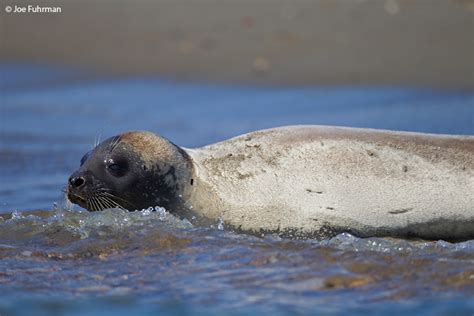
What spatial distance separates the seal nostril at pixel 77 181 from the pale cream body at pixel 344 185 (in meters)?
0.56

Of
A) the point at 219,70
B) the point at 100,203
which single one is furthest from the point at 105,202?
the point at 219,70

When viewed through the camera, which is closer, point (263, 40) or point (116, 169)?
point (116, 169)

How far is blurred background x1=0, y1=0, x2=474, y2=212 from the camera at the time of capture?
9.72 metres

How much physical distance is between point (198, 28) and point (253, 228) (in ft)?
20.2

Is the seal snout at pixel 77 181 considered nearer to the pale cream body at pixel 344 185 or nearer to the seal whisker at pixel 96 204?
the seal whisker at pixel 96 204

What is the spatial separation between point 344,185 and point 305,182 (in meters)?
0.21

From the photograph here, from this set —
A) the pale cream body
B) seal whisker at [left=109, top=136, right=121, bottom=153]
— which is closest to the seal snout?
seal whisker at [left=109, top=136, right=121, bottom=153]

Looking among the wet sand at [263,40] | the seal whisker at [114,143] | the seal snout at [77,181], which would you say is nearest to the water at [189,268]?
the seal snout at [77,181]

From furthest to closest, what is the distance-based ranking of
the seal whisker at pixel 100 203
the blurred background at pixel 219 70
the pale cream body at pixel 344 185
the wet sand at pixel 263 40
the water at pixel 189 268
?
the wet sand at pixel 263 40
the blurred background at pixel 219 70
the seal whisker at pixel 100 203
the pale cream body at pixel 344 185
the water at pixel 189 268

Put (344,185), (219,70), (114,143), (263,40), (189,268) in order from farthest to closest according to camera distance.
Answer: (263,40)
(219,70)
(114,143)
(344,185)
(189,268)

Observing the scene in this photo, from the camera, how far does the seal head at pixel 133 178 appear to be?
19.4 ft

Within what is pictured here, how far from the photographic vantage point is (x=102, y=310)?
4.77 metres

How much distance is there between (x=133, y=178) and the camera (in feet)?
19.5

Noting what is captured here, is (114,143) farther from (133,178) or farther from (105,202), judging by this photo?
(105,202)
